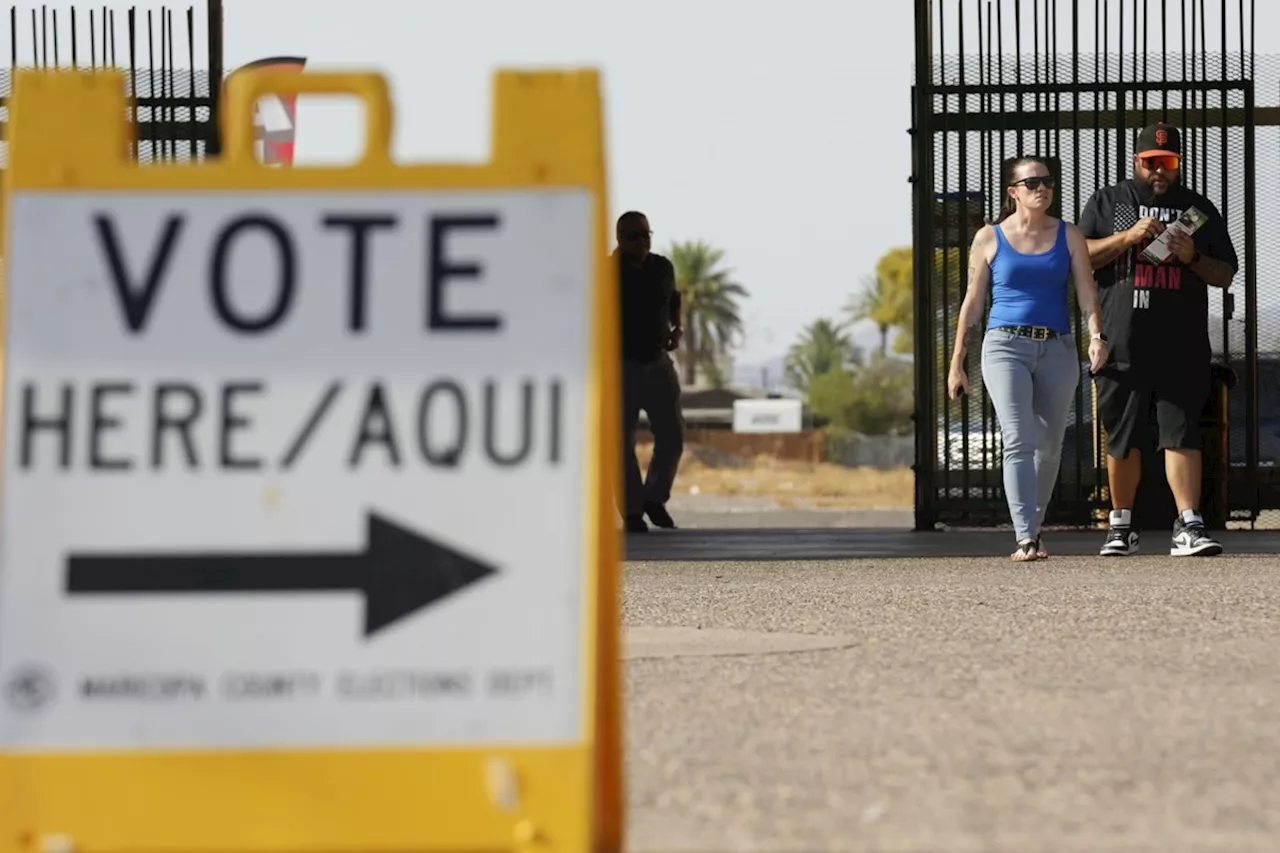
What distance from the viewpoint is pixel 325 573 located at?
430 centimetres

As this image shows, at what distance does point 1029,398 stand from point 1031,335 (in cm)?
29

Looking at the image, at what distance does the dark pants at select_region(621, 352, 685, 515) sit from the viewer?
Result: 53.3 ft

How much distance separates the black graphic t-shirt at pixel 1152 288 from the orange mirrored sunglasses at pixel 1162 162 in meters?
0.10

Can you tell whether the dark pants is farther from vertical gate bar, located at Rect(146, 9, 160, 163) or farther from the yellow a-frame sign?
the yellow a-frame sign

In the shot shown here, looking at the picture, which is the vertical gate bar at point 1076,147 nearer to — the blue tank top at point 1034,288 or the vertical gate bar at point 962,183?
the vertical gate bar at point 962,183

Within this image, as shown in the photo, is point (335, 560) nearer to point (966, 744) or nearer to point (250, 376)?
point (250, 376)

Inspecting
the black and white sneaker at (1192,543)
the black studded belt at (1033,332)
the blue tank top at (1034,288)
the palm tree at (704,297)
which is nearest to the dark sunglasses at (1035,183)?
the blue tank top at (1034,288)

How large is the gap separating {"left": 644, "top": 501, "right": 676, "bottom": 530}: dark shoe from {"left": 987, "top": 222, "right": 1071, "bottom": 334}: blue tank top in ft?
15.8

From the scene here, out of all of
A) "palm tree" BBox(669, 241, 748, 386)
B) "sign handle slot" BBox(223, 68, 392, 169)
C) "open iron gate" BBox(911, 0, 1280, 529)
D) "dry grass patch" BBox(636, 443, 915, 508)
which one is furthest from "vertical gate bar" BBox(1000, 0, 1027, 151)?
"palm tree" BBox(669, 241, 748, 386)

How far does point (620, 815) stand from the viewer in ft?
14.3

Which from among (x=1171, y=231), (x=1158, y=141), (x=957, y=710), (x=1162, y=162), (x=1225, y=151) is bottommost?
(x=957, y=710)

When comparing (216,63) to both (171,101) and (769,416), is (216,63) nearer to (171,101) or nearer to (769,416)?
(171,101)

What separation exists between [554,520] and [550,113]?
659 mm

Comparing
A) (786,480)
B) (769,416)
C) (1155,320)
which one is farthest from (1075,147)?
(769,416)
